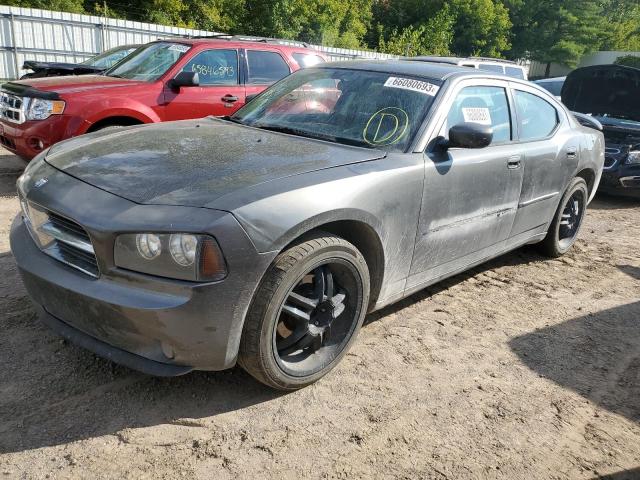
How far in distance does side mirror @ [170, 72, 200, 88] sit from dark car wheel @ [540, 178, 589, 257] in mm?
4206

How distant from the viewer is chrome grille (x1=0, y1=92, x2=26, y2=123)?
5.94 m

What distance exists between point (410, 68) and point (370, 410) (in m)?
2.28

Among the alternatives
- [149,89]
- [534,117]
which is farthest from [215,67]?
[534,117]

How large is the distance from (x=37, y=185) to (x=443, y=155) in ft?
7.29

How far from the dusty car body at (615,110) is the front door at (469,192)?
14.5 ft

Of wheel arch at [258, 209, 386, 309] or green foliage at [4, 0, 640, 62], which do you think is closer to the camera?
wheel arch at [258, 209, 386, 309]

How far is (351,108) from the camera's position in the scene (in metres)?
3.52

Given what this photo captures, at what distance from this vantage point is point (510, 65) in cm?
1305

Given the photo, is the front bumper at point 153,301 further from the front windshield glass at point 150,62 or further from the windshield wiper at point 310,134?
the front windshield glass at point 150,62

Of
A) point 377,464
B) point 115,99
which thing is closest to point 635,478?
point 377,464

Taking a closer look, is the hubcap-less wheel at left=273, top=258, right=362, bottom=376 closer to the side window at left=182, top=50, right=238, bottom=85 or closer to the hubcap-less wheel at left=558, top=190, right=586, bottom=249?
the hubcap-less wheel at left=558, top=190, right=586, bottom=249

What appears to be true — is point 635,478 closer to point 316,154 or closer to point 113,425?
point 316,154

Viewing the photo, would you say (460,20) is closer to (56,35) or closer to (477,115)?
(56,35)

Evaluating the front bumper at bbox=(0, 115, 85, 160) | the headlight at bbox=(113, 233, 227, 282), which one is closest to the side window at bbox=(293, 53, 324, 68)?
the front bumper at bbox=(0, 115, 85, 160)
